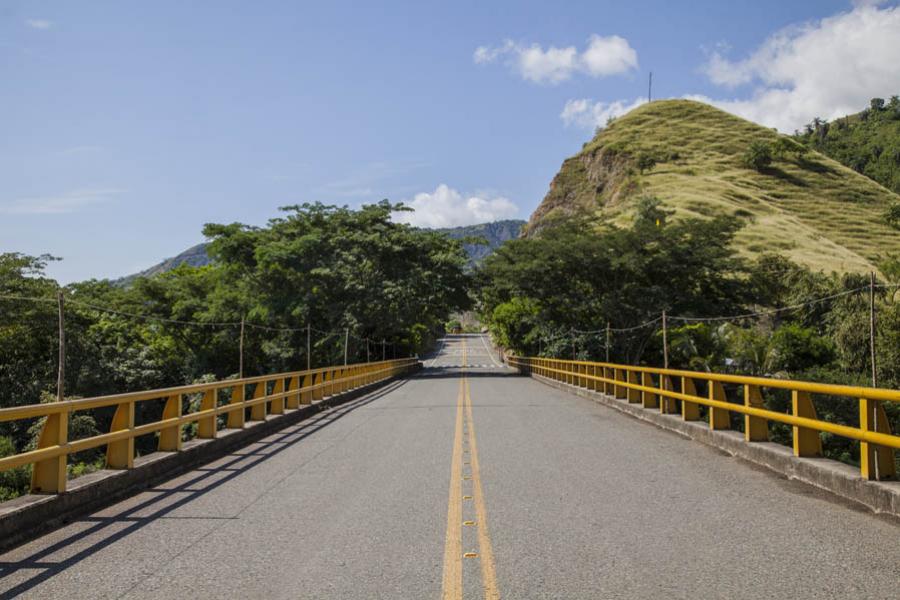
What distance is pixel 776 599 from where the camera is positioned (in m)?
4.59

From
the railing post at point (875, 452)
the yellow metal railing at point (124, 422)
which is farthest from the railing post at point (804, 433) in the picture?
the yellow metal railing at point (124, 422)

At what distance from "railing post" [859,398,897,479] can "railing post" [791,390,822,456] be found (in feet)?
4.92

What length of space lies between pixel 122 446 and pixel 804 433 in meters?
8.05

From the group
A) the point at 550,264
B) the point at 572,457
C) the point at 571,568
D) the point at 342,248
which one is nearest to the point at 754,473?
the point at 572,457

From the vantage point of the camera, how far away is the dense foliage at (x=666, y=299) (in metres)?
40.0

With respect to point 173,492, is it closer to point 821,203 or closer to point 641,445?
point 641,445

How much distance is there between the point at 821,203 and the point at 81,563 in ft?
507

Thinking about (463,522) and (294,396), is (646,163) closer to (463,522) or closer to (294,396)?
(294,396)

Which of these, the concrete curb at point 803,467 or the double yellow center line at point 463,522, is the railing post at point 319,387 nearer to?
the double yellow center line at point 463,522

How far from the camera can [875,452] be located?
7.23 metres

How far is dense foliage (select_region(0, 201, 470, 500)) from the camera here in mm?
39688

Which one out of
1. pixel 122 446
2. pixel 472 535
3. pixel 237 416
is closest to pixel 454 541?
pixel 472 535

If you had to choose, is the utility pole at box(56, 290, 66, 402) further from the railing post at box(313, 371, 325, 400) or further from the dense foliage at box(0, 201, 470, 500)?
the dense foliage at box(0, 201, 470, 500)

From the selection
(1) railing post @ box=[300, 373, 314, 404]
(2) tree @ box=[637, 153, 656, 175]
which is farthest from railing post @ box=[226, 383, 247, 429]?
(2) tree @ box=[637, 153, 656, 175]
